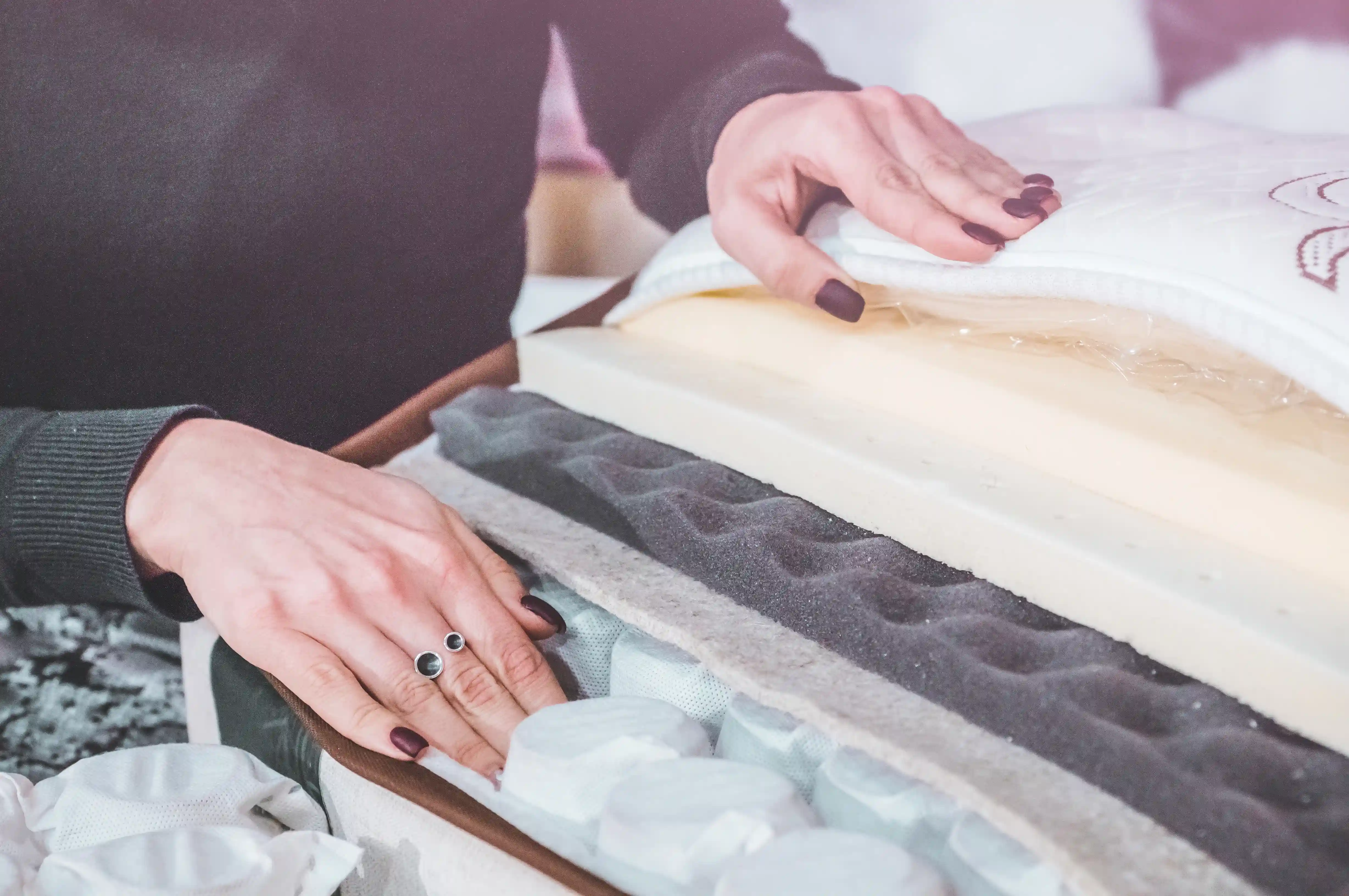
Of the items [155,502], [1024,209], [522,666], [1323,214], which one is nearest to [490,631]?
[522,666]

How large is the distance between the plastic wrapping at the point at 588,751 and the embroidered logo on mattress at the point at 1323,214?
0.44m

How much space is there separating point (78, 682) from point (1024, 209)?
84 cm

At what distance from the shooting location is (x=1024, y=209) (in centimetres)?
73

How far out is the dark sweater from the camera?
0.79 m

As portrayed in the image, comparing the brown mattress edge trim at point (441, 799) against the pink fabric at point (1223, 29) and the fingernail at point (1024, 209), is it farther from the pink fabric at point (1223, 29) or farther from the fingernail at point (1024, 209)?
the pink fabric at point (1223, 29)

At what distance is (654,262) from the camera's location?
974 millimetres

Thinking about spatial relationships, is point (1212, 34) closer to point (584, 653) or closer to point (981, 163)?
point (981, 163)

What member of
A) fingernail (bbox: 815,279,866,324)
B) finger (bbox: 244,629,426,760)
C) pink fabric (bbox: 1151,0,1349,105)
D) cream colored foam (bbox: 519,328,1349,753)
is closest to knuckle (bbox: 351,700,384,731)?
finger (bbox: 244,629,426,760)

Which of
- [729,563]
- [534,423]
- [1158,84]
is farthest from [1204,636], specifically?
[1158,84]

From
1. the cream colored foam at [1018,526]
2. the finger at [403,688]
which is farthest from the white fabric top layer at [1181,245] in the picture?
the finger at [403,688]

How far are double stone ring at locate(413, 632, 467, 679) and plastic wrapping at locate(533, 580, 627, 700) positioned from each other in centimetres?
7

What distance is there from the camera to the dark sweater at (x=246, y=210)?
792 mm

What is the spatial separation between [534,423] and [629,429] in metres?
0.08

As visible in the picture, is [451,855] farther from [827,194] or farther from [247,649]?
[827,194]
